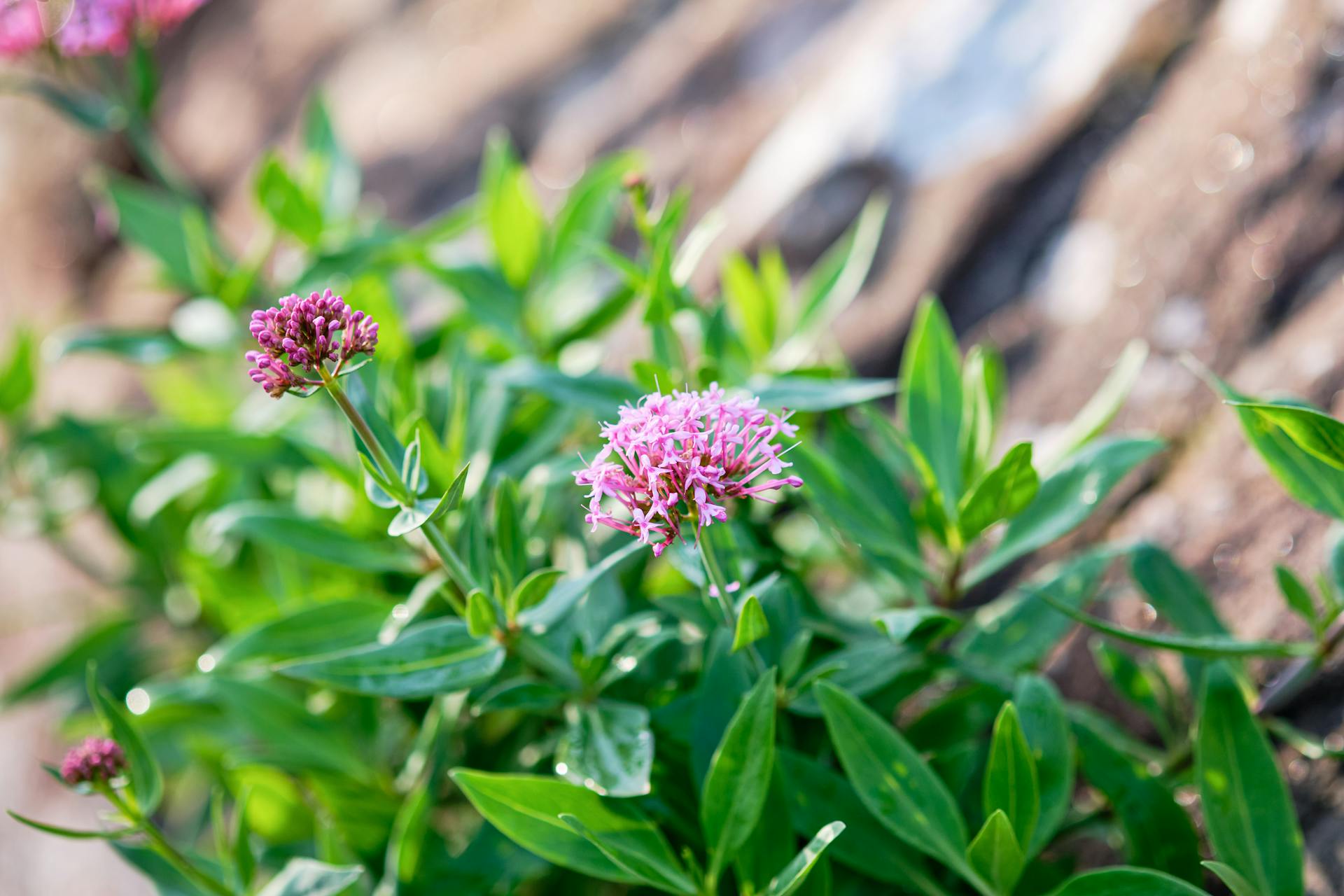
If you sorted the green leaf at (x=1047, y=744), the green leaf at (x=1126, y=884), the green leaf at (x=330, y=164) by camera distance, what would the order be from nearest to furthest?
the green leaf at (x=1126, y=884)
the green leaf at (x=1047, y=744)
the green leaf at (x=330, y=164)

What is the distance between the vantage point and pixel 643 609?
4.14 feet

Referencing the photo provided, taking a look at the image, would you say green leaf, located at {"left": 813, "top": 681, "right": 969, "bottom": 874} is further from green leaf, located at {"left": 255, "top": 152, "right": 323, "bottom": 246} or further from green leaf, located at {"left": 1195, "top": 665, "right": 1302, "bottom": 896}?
green leaf, located at {"left": 255, "top": 152, "right": 323, "bottom": 246}

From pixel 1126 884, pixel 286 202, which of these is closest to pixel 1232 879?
pixel 1126 884

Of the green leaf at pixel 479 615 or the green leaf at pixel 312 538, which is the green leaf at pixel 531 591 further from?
the green leaf at pixel 312 538

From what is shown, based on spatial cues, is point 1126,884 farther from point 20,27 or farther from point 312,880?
point 20,27

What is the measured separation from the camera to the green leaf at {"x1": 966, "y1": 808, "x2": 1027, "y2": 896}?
0.88 meters

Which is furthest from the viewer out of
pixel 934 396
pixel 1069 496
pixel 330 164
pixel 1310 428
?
pixel 330 164

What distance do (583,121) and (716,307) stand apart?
4.18 ft

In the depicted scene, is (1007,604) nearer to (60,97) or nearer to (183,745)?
(183,745)

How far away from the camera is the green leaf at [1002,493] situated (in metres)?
1.03

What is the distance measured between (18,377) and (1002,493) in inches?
66.5

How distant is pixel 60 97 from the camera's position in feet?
5.25

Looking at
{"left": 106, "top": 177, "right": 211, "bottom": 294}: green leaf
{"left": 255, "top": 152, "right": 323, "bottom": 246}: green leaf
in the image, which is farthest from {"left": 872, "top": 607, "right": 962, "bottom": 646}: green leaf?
{"left": 106, "top": 177, "right": 211, "bottom": 294}: green leaf

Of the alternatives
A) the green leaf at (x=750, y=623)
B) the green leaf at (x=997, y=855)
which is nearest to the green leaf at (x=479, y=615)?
the green leaf at (x=750, y=623)
